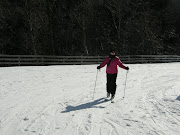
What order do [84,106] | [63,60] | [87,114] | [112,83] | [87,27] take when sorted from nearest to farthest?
[87,114] < [84,106] < [112,83] < [63,60] < [87,27]

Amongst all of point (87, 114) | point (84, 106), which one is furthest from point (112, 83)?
point (87, 114)

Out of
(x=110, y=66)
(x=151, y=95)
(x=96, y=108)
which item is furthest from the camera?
(x=151, y=95)

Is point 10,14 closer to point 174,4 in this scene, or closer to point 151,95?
point 151,95

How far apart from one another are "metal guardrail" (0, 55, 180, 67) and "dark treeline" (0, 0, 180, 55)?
2.63 m

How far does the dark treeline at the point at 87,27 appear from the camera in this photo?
19172mm

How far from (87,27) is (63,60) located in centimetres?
782

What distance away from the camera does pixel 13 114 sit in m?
3.88

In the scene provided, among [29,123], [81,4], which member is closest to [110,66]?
[29,123]

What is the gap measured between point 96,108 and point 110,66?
1.38 metres

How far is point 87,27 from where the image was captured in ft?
72.6

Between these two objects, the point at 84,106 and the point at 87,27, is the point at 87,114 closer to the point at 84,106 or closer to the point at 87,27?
the point at 84,106

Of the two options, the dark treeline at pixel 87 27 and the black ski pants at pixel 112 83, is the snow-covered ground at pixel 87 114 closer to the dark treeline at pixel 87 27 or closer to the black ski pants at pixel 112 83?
the black ski pants at pixel 112 83

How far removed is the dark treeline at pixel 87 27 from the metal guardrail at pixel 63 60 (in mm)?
2626

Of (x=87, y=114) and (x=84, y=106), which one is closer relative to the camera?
(x=87, y=114)
